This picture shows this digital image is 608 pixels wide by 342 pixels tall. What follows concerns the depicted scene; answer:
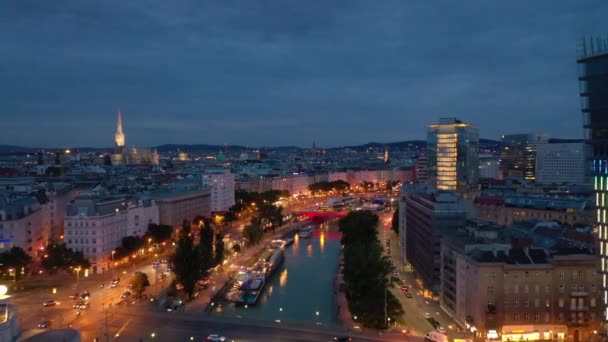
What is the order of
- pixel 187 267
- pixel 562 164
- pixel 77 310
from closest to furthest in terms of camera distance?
1. pixel 77 310
2. pixel 187 267
3. pixel 562 164

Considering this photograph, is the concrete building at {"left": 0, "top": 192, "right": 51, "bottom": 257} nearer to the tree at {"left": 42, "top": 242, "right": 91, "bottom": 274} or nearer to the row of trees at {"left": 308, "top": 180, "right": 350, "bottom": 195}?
the tree at {"left": 42, "top": 242, "right": 91, "bottom": 274}

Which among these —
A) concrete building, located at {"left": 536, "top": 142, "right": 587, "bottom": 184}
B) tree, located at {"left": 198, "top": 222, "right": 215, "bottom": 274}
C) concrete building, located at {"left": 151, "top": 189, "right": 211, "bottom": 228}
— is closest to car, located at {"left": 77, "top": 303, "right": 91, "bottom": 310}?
tree, located at {"left": 198, "top": 222, "right": 215, "bottom": 274}

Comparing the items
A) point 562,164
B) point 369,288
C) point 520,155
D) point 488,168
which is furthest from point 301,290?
point 520,155

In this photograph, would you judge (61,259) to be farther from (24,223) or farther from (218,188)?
(218,188)

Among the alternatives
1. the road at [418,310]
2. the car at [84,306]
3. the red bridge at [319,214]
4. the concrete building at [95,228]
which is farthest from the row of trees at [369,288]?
the red bridge at [319,214]

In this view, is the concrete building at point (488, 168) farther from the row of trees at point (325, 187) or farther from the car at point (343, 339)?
the car at point (343, 339)

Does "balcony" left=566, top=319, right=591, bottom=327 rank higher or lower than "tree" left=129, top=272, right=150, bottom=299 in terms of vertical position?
lower
